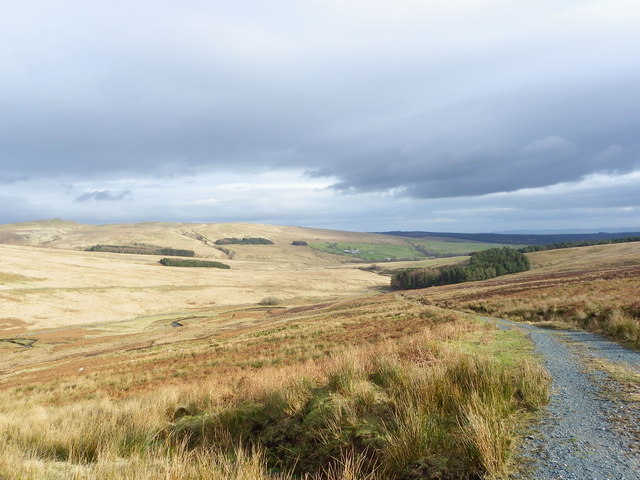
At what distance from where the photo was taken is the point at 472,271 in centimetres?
12006

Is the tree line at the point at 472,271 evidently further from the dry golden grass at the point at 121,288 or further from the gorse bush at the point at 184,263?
the gorse bush at the point at 184,263

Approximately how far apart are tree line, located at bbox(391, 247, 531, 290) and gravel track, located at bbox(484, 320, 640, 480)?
117 m

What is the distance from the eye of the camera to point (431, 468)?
15.5 ft

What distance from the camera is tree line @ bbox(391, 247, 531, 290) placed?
120 m

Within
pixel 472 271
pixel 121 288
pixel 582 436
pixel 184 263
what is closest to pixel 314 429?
pixel 582 436

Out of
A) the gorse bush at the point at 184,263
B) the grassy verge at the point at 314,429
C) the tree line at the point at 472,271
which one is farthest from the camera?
the gorse bush at the point at 184,263

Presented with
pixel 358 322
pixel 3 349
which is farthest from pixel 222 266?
pixel 358 322

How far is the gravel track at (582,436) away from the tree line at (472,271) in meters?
117

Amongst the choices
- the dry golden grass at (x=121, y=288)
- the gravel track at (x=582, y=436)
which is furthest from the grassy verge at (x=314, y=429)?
the dry golden grass at (x=121, y=288)

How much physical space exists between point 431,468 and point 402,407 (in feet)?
5.32

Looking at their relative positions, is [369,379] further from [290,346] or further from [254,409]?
[290,346]

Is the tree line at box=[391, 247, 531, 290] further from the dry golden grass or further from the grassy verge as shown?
the grassy verge

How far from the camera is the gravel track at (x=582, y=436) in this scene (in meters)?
4.49

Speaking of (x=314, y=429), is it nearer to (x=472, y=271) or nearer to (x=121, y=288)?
(x=121, y=288)
